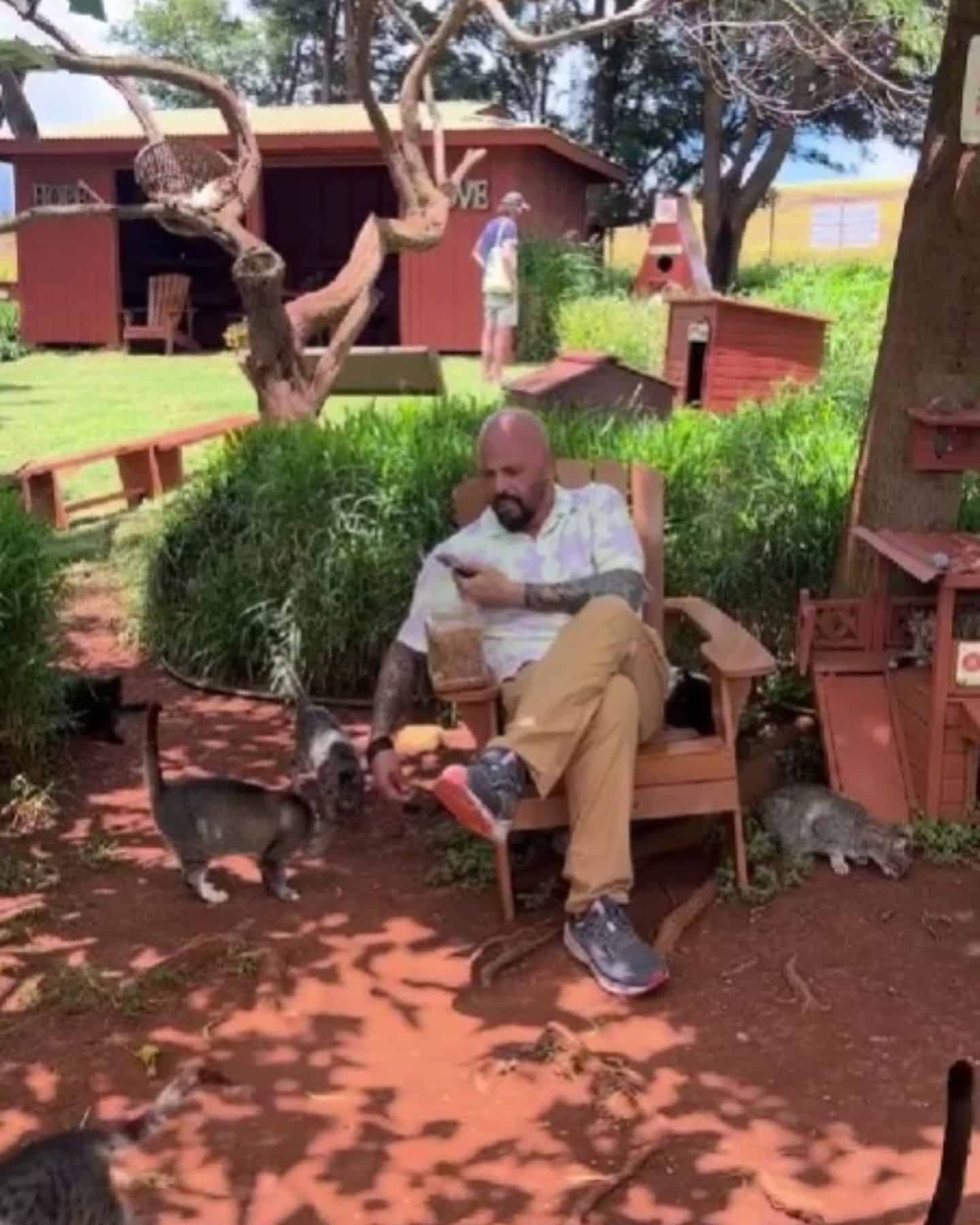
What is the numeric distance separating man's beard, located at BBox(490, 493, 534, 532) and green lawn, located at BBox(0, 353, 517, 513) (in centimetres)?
564

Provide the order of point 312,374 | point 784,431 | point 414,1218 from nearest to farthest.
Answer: point 414,1218 < point 784,431 < point 312,374

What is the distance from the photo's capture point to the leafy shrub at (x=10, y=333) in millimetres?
20031

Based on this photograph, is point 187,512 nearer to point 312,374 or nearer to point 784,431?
point 312,374

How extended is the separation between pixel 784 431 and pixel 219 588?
2.42m

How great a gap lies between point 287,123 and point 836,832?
1819 cm

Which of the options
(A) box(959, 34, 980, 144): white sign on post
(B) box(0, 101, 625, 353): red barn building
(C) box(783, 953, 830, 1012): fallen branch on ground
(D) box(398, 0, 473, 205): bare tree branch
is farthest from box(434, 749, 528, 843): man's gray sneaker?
(B) box(0, 101, 625, 353): red barn building

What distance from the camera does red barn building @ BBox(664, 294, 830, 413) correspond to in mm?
10367

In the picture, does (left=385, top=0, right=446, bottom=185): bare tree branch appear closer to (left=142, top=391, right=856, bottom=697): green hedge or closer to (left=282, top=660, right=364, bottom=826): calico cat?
(left=142, top=391, right=856, bottom=697): green hedge

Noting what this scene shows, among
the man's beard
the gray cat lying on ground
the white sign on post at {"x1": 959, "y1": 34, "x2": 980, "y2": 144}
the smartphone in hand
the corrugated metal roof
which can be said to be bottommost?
the gray cat lying on ground

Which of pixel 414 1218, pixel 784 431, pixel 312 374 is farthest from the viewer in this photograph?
pixel 312 374

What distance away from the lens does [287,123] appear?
67.1 ft

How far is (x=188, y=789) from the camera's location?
4.00m

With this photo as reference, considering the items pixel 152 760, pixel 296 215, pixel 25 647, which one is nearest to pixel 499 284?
pixel 296 215

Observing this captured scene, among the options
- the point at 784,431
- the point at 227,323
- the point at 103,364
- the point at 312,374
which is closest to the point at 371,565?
the point at 784,431
